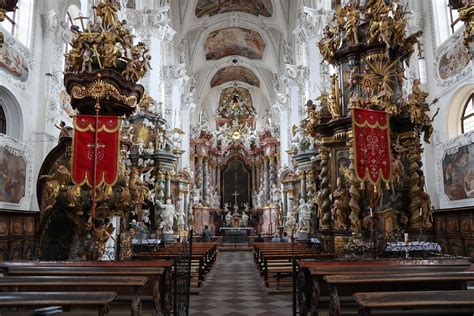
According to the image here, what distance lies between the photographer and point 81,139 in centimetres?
818

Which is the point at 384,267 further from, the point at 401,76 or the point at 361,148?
the point at 401,76

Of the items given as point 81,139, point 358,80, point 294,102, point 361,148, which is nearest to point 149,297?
point 81,139

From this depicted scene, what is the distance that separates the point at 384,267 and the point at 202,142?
1204 inches

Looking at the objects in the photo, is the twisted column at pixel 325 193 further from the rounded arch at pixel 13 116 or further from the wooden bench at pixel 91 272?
the rounded arch at pixel 13 116

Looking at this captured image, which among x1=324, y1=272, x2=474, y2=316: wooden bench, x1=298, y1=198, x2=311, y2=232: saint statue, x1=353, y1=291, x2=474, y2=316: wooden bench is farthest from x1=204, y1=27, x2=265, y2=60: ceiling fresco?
x1=353, y1=291, x2=474, y2=316: wooden bench

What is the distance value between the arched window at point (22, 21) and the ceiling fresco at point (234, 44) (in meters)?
19.5

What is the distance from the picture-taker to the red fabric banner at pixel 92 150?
8.04 meters

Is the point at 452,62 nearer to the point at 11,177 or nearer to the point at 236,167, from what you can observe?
the point at 11,177

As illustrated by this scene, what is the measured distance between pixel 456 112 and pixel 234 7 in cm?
1982

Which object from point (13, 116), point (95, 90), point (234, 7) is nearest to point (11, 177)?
point (13, 116)

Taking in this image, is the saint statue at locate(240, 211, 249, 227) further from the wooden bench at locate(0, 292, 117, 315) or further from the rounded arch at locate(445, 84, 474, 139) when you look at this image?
the wooden bench at locate(0, 292, 117, 315)

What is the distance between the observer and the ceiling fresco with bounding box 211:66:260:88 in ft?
124

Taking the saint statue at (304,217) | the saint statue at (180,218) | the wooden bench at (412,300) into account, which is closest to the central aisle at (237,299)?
the wooden bench at (412,300)

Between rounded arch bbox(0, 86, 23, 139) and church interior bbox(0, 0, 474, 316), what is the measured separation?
5cm
